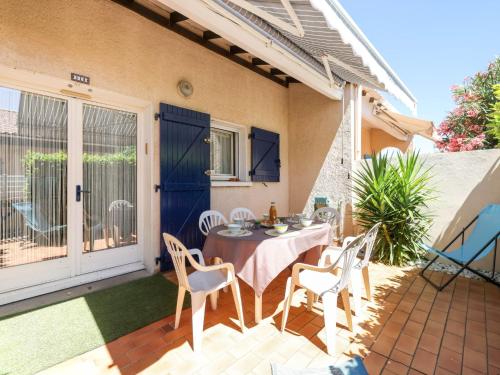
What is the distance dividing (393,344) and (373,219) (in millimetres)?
2733

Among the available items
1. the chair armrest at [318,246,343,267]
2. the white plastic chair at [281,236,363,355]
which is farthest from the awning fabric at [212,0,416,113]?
the chair armrest at [318,246,343,267]

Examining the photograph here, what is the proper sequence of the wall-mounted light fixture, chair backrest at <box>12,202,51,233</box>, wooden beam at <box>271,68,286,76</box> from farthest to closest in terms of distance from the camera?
wooden beam at <box>271,68,286,76</box> < the wall-mounted light fixture < chair backrest at <box>12,202,51,233</box>

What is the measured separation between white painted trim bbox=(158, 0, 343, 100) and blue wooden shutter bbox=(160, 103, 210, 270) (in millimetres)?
1444

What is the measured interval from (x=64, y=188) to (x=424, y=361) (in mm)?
4420

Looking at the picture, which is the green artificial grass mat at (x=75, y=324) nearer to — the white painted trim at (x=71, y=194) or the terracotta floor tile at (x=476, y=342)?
the white painted trim at (x=71, y=194)

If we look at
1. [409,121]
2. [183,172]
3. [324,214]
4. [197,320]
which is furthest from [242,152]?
[409,121]

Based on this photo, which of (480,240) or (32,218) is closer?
(32,218)

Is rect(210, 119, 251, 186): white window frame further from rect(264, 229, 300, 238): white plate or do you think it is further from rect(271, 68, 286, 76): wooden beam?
rect(264, 229, 300, 238): white plate

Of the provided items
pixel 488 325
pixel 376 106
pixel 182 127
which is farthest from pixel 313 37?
pixel 376 106

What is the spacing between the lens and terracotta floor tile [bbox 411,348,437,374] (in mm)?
1976

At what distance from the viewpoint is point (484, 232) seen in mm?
3684

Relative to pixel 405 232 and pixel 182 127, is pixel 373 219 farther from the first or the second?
pixel 182 127

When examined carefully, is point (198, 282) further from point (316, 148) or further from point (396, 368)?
point (316, 148)

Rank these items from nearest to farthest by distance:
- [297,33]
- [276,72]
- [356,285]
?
[356,285] → [297,33] → [276,72]
